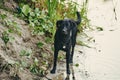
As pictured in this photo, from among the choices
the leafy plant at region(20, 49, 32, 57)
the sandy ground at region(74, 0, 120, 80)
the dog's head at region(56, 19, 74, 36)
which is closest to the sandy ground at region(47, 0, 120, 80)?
the sandy ground at region(74, 0, 120, 80)

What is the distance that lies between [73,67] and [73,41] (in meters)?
0.40

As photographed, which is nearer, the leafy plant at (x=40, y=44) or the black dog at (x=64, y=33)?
the black dog at (x=64, y=33)

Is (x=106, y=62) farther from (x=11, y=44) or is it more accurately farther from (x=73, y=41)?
(x=11, y=44)

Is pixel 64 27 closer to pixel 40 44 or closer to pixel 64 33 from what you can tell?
pixel 64 33

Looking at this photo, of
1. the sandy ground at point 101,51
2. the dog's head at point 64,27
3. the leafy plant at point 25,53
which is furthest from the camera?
the sandy ground at point 101,51

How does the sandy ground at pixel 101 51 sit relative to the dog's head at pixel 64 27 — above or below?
below

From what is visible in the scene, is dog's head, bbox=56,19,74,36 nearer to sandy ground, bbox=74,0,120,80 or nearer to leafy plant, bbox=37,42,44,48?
sandy ground, bbox=74,0,120,80

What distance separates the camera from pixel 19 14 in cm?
619

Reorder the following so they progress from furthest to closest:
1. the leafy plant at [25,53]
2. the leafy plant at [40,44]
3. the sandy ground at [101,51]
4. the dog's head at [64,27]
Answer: the leafy plant at [40,44] < the sandy ground at [101,51] < the leafy plant at [25,53] < the dog's head at [64,27]

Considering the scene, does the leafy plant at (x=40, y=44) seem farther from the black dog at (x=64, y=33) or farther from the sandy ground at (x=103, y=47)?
the black dog at (x=64, y=33)

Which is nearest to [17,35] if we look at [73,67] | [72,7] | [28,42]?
[28,42]

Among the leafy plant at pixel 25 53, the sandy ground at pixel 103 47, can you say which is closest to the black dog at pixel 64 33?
the leafy plant at pixel 25 53

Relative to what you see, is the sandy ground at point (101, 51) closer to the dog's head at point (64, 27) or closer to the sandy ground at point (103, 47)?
the sandy ground at point (103, 47)

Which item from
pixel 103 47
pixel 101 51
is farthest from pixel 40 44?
pixel 103 47
